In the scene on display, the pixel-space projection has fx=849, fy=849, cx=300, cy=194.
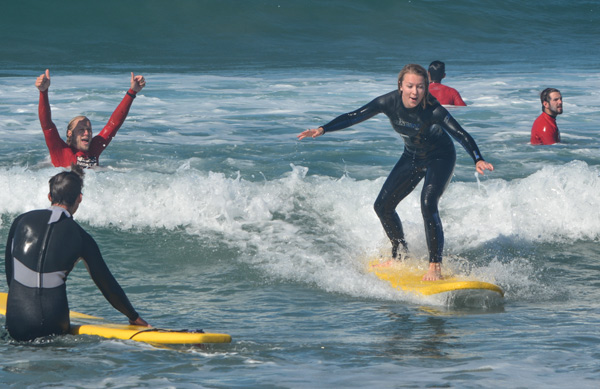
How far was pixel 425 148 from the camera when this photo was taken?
708cm

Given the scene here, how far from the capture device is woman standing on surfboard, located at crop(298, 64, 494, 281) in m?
6.79

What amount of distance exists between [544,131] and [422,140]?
5.22 metres

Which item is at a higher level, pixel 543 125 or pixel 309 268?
pixel 543 125

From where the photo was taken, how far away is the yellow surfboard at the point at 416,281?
6.62m

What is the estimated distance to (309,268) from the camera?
799 centimetres

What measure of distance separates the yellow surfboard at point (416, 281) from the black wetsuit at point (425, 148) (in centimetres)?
24

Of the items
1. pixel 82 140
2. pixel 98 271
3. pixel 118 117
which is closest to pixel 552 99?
pixel 118 117

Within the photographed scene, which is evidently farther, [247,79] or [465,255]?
[247,79]

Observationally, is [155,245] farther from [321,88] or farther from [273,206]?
[321,88]

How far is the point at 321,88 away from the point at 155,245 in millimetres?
9432

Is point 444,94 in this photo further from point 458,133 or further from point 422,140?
point 458,133

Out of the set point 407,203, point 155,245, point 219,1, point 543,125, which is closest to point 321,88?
point 543,125

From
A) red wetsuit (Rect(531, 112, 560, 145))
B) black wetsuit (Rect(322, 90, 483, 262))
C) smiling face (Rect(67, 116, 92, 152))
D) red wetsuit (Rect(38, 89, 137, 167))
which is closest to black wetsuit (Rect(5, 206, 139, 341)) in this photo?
black wetsuit (Rect(322, 90, 483, 262))

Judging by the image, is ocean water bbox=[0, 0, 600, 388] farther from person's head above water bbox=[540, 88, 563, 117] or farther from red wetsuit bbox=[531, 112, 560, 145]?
person's head above water bbox=[540, 88, 563, 117]
